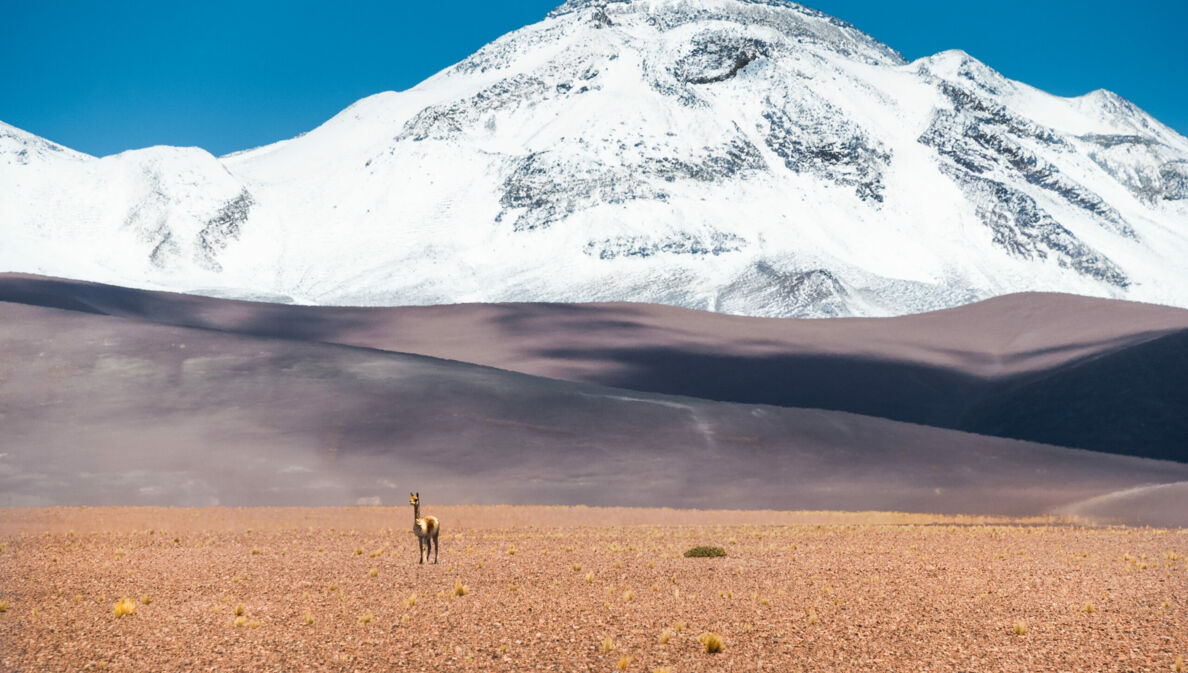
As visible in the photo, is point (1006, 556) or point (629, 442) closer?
point (1006, 556)

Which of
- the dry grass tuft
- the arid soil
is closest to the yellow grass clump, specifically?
the arid soil

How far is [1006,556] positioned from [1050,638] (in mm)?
12175

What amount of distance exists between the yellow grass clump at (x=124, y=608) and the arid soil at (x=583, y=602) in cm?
19

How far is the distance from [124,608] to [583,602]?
7.36 metres

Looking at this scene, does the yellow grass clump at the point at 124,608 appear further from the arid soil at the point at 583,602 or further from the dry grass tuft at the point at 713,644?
the dry grass tuft at the point at 713,644

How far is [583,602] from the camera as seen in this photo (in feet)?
63.5

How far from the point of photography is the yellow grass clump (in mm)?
17625

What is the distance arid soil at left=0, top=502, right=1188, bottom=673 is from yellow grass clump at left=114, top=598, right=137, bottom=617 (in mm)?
192

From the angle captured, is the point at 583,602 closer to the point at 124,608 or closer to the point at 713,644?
the point at 713,644

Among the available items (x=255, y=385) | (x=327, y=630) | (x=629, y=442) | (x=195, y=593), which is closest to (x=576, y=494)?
(x=629, y=442)

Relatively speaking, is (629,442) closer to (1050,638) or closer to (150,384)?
(150,384)

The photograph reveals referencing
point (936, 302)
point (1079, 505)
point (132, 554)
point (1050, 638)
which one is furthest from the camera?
point (936, 302)

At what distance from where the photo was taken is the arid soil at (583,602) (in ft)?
50.3

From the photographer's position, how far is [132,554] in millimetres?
26859
